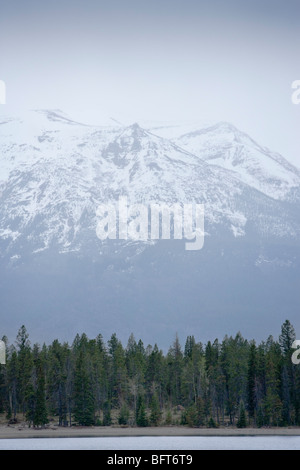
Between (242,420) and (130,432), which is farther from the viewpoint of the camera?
(242,420)

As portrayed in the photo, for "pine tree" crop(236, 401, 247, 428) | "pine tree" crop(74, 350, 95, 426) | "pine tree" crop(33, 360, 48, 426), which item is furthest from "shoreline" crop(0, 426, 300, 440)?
"pine tree" crop(74, 350, 95, 426)

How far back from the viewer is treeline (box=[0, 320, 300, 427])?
539 feet

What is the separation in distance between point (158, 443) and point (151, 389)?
4627cm

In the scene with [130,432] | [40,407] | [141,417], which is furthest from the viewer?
[141,417]

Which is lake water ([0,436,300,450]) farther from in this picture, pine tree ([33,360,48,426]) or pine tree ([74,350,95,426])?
pine tree ([74,350,95,426])

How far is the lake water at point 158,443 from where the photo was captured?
13638 cm

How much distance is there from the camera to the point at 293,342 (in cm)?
18538

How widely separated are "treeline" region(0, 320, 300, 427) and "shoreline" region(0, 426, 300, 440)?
8.03 feet

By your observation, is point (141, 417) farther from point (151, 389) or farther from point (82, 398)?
point (151, 389)

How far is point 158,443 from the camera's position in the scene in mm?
143000

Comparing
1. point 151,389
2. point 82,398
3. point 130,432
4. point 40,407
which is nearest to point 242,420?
point 130,432

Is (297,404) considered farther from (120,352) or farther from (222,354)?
(120,352)
